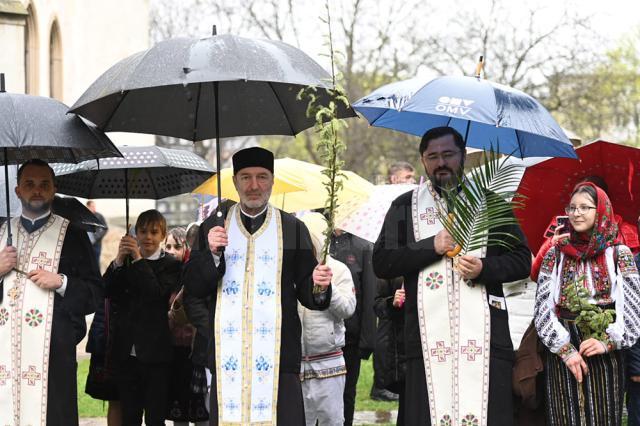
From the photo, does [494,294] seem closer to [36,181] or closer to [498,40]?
[36,181]

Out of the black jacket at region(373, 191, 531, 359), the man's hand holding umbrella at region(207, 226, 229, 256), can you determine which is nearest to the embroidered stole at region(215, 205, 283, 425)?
the man's hand holding umbrella at region(207, 226, 229, 256)

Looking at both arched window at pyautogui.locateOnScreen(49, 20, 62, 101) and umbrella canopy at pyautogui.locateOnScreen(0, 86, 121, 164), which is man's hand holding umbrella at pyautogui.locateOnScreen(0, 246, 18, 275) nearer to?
umbrella canopy at pyautogui.locateOnScreen(0, 86, 121, 164)

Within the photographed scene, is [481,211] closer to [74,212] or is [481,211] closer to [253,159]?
[253,159]

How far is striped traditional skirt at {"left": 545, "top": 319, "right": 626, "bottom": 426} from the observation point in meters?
6.35

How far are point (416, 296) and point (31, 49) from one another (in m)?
15.0

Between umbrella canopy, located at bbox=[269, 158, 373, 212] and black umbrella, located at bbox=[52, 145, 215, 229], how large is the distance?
25.6 inches

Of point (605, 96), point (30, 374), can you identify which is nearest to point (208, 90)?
point (30, 374)

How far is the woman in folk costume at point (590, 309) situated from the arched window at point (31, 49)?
1446 cm

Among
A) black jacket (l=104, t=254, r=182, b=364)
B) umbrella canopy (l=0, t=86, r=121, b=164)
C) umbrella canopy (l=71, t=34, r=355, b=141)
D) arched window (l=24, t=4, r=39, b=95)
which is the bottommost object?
black jacket (l=104, t=254, r=182, b=364)

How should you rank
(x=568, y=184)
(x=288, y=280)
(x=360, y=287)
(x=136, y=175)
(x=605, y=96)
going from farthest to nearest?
(x=605, y=96) < (x=136, y=175) < (x=360, y=287) < (x=568, y=184) < (x=288, y=280)

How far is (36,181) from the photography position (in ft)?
21.1

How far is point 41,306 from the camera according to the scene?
6320 millimetres

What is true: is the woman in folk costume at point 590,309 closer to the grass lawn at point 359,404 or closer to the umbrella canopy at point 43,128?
the umbrella canopy at point 43,128

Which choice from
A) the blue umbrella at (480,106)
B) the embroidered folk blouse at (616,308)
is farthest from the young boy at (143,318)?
the embroidered folk blouse at (616,308)
